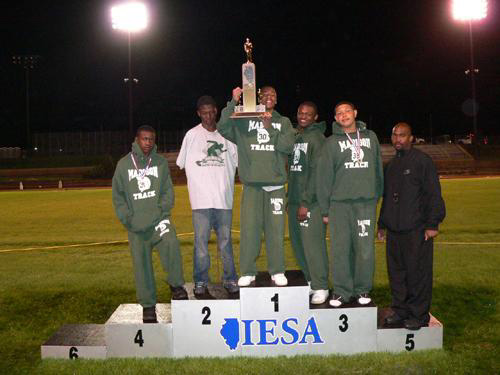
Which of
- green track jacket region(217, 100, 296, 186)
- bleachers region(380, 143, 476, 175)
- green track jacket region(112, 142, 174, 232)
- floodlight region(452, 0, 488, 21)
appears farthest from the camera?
floodlight region(452, 0, 488, 21)

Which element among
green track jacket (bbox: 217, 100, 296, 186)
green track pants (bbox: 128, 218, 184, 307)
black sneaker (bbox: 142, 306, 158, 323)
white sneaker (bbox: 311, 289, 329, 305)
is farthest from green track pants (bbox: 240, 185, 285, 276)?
black sneaker (bbox: 142, 306, 158, 323)

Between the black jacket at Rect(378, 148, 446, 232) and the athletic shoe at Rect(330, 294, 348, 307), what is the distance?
2.49 ft

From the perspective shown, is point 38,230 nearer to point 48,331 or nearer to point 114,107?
point 48,331

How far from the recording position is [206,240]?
18.0 feet

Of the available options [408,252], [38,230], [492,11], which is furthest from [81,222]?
[492,11]

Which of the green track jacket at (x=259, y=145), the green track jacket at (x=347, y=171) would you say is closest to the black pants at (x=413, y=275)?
the green track jacket at (x=347, y=171)

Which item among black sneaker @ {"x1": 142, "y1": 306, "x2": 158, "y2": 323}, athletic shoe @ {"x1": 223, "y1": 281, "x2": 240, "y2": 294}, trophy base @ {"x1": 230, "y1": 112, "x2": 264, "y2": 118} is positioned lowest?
black sneaker @ {"x1": 142, "y1": 306, "x2": 158, "y2": 323}

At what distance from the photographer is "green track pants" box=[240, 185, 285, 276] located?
5281 mm

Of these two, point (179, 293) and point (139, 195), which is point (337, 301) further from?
point (139, 195)

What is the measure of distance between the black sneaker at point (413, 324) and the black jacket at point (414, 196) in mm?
768

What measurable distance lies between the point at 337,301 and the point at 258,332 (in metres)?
0.75

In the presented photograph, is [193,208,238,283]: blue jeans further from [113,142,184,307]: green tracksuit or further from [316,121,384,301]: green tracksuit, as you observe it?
[316,121,384,301]: green tracksuit

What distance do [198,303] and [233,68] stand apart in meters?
56.6

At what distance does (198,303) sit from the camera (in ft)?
15.8
